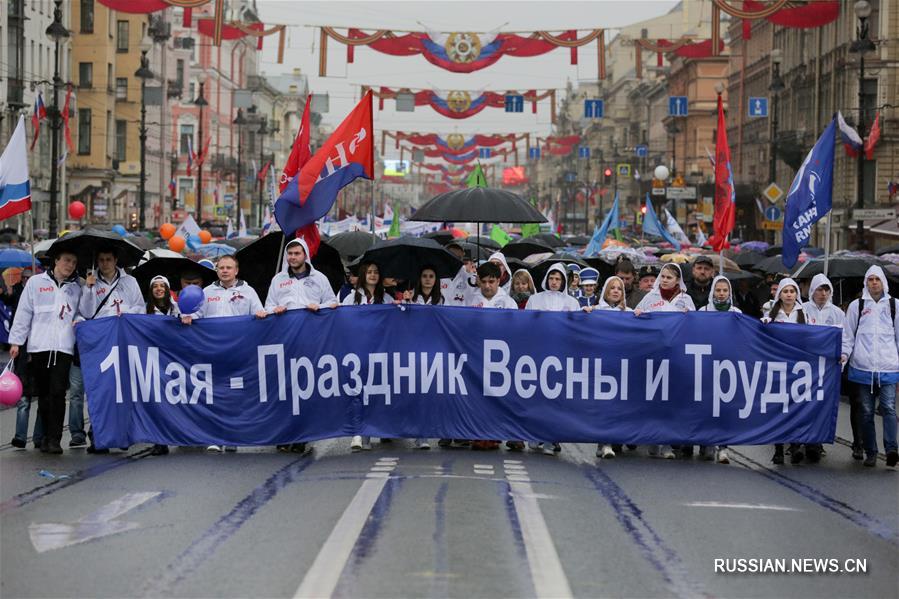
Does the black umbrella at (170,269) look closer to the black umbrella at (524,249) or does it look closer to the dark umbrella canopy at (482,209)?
the dark umbrella canopy at (482,209)

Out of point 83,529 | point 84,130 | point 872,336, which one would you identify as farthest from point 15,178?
point 84,130

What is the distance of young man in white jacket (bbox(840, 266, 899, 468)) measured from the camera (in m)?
13.2

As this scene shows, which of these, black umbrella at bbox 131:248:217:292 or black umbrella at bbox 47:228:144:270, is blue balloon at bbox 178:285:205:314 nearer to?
black umbrella at bbox 47:228:144:270

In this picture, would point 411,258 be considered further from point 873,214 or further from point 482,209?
point 873,214

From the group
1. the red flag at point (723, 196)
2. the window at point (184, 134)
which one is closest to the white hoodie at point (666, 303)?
the red flag at point (723, 196)

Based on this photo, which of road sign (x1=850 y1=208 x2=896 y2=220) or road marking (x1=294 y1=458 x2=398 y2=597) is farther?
road sign (x1=850 y1=208 x2=896 y2=220)

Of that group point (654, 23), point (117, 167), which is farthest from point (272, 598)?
point (654, 23)

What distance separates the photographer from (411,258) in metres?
15.4

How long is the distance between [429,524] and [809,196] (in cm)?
796

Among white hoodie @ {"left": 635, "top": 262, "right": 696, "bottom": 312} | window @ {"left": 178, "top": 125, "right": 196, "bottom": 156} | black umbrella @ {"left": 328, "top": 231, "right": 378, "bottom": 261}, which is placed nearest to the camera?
white hoodie @ {"left": 635, "top": 262, "right": 696, "bottom": 312}

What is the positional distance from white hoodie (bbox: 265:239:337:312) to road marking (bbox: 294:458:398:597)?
267 centimetres


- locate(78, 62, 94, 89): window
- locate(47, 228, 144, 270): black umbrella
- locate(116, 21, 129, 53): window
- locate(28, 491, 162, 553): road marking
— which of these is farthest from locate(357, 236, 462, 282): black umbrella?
locate(116, 21, 129, 53): window

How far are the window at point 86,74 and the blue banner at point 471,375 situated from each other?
70.0m

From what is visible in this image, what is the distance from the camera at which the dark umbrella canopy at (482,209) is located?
1644 cm
